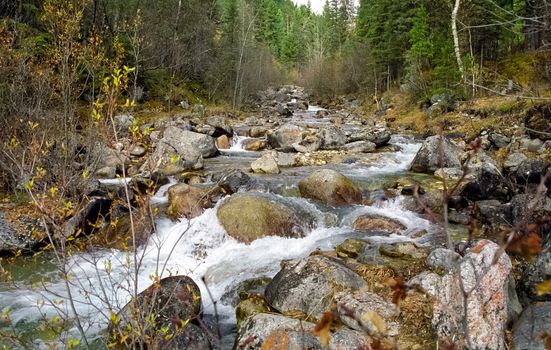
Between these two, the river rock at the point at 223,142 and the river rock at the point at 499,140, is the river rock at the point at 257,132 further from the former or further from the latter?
the river rock at the point at 499,140

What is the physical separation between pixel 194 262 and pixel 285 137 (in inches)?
437

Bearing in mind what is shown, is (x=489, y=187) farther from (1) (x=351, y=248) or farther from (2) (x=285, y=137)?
(2) (x=285, y=137)

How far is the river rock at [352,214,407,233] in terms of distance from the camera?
8773mm

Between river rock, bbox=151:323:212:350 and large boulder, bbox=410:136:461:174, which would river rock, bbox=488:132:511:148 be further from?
river rock, bbox=151:323:212:350

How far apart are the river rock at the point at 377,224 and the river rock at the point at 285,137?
8657mm

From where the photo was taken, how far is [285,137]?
1823cm

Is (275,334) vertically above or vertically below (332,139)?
below

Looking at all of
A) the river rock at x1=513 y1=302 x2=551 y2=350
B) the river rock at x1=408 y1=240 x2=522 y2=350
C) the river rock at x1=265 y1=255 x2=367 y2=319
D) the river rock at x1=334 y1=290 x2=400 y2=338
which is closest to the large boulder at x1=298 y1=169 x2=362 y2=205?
the river rock at x1=265 y1=255 x2=367 y2=319

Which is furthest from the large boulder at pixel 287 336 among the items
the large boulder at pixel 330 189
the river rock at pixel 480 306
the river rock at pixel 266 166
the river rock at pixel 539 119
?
the river rock at pixel 539 119

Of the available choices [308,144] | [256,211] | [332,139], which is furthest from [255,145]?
[256,211]

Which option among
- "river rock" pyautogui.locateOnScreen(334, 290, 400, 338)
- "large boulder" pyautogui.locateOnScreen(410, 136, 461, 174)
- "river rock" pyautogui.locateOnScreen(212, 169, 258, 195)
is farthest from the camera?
"large boulder" pyautogui.locateOnScreen(410, 136, 461, 174)

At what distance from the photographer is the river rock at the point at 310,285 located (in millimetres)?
5270

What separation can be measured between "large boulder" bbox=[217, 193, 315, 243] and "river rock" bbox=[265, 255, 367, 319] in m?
2.51

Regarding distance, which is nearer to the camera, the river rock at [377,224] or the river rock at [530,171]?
the river rock at [377,224]
